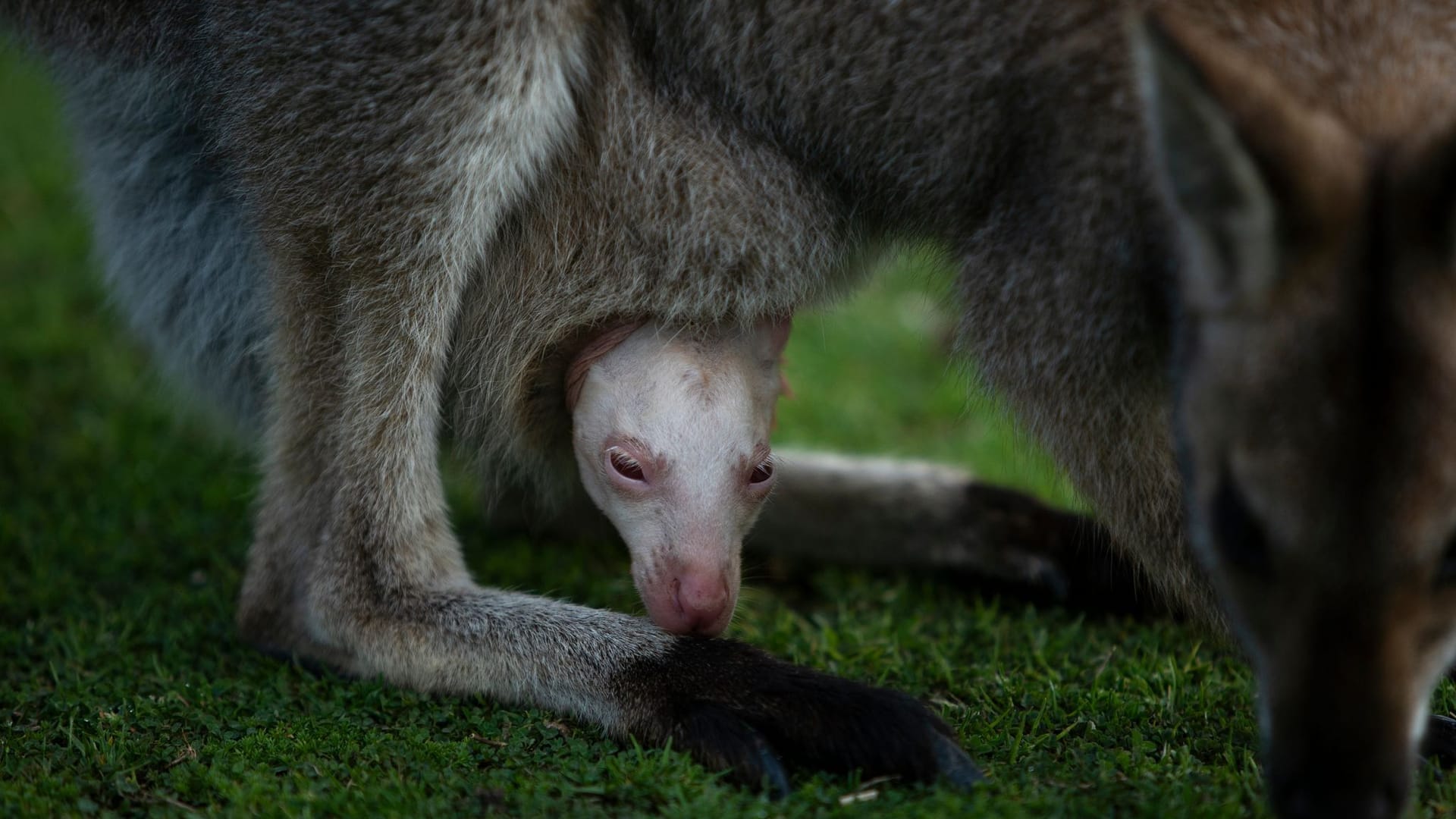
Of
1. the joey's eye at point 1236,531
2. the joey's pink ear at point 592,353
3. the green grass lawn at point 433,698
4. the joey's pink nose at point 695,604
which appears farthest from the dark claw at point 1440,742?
the joey's pink ear at point 592,353

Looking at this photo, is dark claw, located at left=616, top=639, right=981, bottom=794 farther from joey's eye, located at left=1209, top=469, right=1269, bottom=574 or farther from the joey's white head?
joey's eye, located at left=1209, top=469, right=1269, bottom=574

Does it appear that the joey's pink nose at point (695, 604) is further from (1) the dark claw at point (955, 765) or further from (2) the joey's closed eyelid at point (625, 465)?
(1) the dark claw at point (955, 765)

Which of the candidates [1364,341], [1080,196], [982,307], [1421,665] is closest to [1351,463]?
[1364,341]

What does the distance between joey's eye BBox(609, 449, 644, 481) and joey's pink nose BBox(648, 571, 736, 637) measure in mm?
231

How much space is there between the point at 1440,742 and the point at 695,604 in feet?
4.44

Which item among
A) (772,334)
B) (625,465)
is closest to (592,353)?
(625,465)

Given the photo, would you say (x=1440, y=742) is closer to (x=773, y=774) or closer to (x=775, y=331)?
(x=773, y=774)

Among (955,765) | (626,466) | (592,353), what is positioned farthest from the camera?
(592,353)

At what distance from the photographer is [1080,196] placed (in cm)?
246

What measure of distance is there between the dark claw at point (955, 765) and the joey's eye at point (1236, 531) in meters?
0.62

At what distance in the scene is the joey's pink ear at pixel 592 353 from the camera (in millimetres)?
3113

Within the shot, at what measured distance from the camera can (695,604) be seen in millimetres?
2828

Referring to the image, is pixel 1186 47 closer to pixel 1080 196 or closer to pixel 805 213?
pixel 1080 196

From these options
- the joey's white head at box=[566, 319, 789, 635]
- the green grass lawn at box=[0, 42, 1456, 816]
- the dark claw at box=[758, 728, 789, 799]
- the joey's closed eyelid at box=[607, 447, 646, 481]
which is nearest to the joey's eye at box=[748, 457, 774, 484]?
the joey's white head at box=[566, 319, 789, 635]
